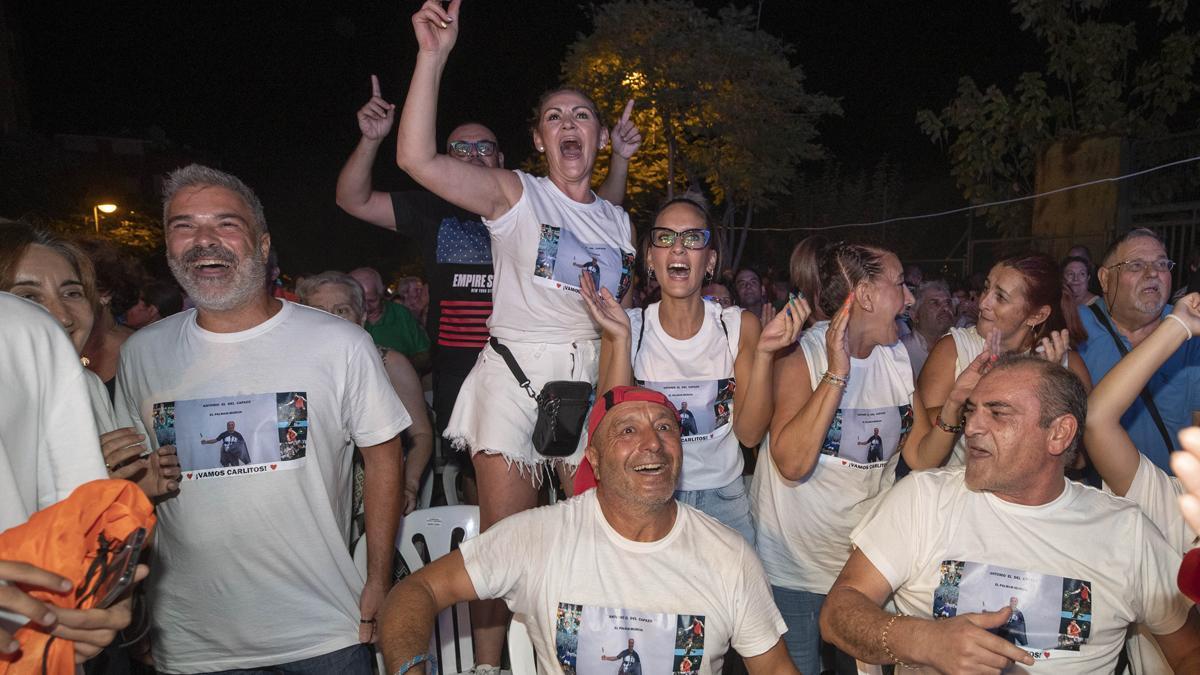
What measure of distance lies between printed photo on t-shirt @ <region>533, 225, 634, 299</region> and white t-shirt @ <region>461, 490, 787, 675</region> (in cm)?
99

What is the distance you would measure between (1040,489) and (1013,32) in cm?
1845

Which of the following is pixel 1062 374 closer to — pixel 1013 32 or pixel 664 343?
pixel 664 343

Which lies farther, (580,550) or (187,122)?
(187,122)

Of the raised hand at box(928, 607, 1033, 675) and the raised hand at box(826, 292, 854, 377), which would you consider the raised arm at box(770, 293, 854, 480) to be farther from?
the raised hand at box(928, 607, 1033, 675)

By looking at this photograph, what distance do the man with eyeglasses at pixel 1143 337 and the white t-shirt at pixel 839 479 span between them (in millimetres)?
1348

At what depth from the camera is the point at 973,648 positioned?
2176mm

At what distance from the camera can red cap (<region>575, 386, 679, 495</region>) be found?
282cm

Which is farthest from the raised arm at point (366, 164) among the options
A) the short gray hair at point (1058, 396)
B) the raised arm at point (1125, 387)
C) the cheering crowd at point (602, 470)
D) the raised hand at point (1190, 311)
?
the raised hand at point (1190, 311)

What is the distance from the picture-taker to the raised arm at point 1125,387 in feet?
9.44

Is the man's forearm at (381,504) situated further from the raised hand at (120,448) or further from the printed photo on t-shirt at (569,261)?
the printed photo on t-shirt at (569,261)

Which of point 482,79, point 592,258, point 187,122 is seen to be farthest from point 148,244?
point 592,258

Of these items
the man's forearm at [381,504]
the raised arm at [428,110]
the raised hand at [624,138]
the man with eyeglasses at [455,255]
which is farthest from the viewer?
the man with eyeglasses at [455,255]

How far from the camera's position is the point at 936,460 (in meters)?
3.25

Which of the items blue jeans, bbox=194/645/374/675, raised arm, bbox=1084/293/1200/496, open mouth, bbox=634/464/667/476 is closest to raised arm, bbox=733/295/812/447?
open mouth, bbox=634/464/667/476
